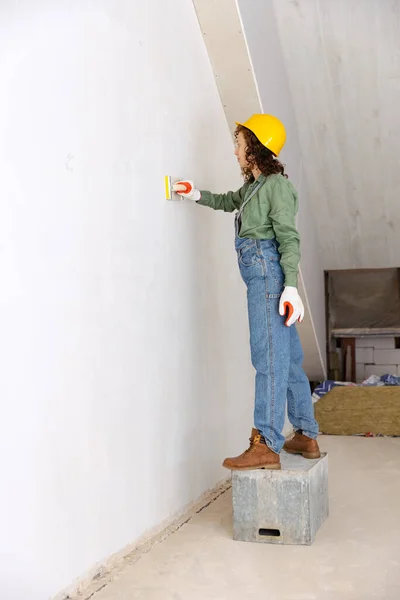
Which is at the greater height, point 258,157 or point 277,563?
point 258,157

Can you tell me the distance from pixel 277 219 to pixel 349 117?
177 centimetres

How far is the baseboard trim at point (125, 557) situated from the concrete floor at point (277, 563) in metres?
0.02

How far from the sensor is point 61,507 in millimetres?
1755

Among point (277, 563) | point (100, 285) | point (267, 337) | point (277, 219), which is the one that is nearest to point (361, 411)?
point (267, 337)

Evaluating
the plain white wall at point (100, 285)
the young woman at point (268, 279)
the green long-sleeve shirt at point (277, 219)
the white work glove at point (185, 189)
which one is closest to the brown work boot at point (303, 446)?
the young woman at point (268, 279)

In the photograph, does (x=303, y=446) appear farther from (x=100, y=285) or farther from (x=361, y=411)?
(x=361, y=411)

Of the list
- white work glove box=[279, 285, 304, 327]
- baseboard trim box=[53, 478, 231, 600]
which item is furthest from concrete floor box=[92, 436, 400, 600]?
white work glove box=[279, 285, 304, 327]

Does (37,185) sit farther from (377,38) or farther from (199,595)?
(377,38)

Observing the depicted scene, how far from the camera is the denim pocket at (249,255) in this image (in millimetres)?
2447

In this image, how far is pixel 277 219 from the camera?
7.89ft

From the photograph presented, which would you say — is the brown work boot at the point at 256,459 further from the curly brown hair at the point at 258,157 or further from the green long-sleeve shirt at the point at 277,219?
the curly brown hair at the point at 258,157

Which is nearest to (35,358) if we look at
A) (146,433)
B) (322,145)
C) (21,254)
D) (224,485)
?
(21,254)

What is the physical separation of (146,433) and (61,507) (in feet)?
1.78

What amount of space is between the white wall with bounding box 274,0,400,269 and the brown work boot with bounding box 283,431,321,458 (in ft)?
6.49
